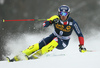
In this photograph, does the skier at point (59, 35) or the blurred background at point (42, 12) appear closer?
the skier at point (59, 35)

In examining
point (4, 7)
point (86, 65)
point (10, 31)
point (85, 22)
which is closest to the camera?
point (86, 65)

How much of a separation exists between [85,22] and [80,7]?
196 centimetres

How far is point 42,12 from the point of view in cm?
1333

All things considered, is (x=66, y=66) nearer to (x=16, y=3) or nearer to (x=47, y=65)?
(x=47, y=65)

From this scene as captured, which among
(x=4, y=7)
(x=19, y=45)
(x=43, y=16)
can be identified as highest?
(x=4, y=7)

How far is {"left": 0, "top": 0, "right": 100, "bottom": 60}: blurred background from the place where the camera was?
37.6ft

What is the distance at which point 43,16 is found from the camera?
1280 cm

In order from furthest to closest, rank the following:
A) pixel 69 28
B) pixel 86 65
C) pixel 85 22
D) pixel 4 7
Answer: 1. pixel 4 7
2. pixel 85 22
3. pixel 69 28
4. pixel 86 65

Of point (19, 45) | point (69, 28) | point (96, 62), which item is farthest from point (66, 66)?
point (19, 45)

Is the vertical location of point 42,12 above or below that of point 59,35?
below

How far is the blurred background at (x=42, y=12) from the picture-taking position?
11.4 meters

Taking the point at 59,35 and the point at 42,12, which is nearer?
the point at 59,35

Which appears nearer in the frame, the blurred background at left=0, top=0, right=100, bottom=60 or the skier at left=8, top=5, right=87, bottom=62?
the skier at left=8, top=5, right=87, bottom=62

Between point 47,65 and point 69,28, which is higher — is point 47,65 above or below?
below
